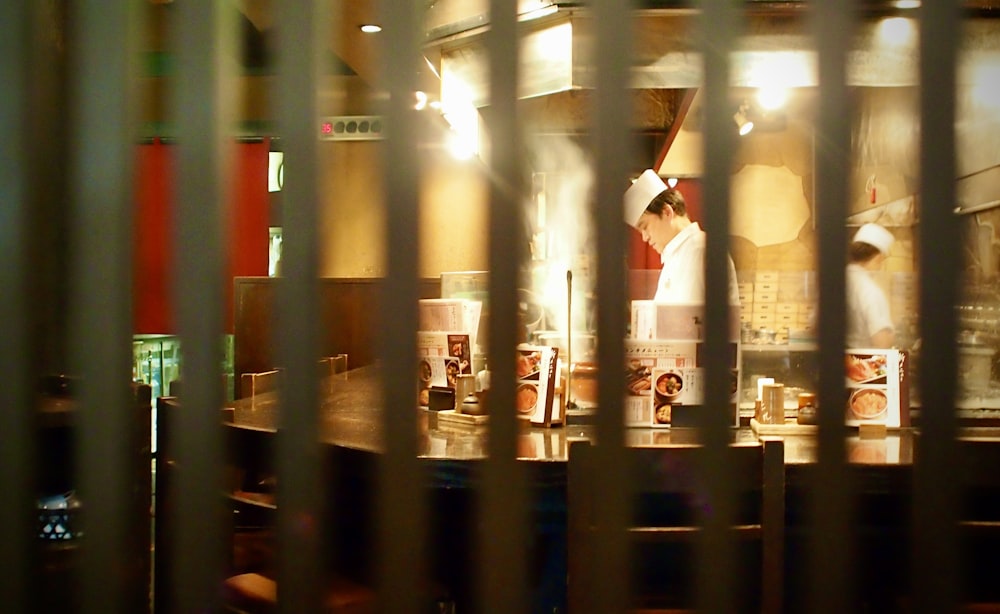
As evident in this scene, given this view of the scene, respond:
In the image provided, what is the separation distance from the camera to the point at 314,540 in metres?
0.92

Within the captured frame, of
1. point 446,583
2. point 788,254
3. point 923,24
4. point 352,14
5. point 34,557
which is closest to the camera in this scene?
point 923,24

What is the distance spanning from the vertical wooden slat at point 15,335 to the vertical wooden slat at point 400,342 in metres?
0.47

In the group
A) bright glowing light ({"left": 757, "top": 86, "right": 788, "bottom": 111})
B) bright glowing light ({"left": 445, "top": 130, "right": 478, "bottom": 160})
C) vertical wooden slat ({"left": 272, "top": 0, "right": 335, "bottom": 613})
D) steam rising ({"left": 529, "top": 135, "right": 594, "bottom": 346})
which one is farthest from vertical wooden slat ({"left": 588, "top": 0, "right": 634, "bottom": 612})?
steam rising ({"left": 529, "top": 135, "right": 594, "bottom": 346})

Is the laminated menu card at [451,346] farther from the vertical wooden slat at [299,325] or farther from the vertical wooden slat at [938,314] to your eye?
the vertical wooden slat at [938,314]

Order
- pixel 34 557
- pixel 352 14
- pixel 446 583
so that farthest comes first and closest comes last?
pixel 352 14, pixel 446 583, pixel 34 557

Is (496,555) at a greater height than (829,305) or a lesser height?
lesser

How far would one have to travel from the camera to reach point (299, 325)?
36.3 inches

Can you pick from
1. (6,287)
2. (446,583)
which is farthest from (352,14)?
(6,287)

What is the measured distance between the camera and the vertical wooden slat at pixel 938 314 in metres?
0.87

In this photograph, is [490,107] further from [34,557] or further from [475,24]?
[475,24]

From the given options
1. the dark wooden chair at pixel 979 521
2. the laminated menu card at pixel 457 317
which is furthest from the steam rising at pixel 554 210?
the dark wooden chair at pixel 979 521

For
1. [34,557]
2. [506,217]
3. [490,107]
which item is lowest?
[34,557]

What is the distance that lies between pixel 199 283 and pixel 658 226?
3.26 metres

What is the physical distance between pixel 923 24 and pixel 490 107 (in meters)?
0.51
